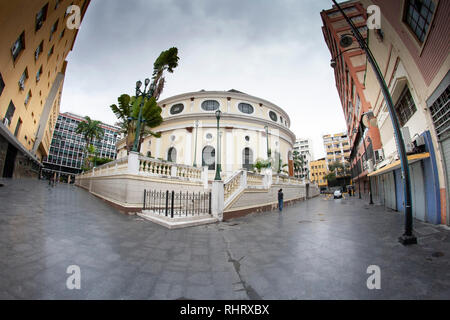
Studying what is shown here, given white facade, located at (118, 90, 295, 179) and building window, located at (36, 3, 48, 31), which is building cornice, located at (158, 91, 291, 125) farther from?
building window, located at (36, 3, 48, 31)

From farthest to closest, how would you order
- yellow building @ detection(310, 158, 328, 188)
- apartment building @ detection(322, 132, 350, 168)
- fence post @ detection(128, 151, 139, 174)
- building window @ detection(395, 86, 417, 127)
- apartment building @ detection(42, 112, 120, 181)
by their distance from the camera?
yellow building @ detection(310, 158, 328, 188), apartment building @ detection(322, 132, 350, 168), apartment building @ detection(42, 112, 120, 181), fence post @ detection(128, 151, 139, 174), building window @ detection(395, 86, 417, 127)

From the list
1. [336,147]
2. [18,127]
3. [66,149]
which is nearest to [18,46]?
[18,127]

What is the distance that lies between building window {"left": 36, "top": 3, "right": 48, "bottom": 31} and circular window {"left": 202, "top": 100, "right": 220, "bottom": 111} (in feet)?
63.8

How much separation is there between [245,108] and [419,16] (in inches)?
963

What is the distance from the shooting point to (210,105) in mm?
29500

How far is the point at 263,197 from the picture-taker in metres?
12.5

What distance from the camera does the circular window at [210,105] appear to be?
2923 centimetres

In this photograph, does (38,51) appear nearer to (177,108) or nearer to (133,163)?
(133,163)

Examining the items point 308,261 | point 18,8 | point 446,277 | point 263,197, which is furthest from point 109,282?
point 18,8

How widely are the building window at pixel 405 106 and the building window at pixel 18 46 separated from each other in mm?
22075

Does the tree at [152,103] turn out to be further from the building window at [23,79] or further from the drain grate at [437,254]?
the drain grate at [437,254]

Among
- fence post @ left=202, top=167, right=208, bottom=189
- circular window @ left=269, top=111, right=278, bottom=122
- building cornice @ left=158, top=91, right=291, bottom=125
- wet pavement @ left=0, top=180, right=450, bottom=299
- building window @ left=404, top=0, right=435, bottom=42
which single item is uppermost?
building cornice @ left=158, top=91, right=291, bottom=125

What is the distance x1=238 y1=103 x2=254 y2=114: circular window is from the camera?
29.8 m

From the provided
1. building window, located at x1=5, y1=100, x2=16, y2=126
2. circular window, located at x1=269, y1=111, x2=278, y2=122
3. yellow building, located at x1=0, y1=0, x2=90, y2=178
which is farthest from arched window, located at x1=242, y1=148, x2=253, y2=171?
building window, located at x1=5, y1=100, x2=16, y2=126
